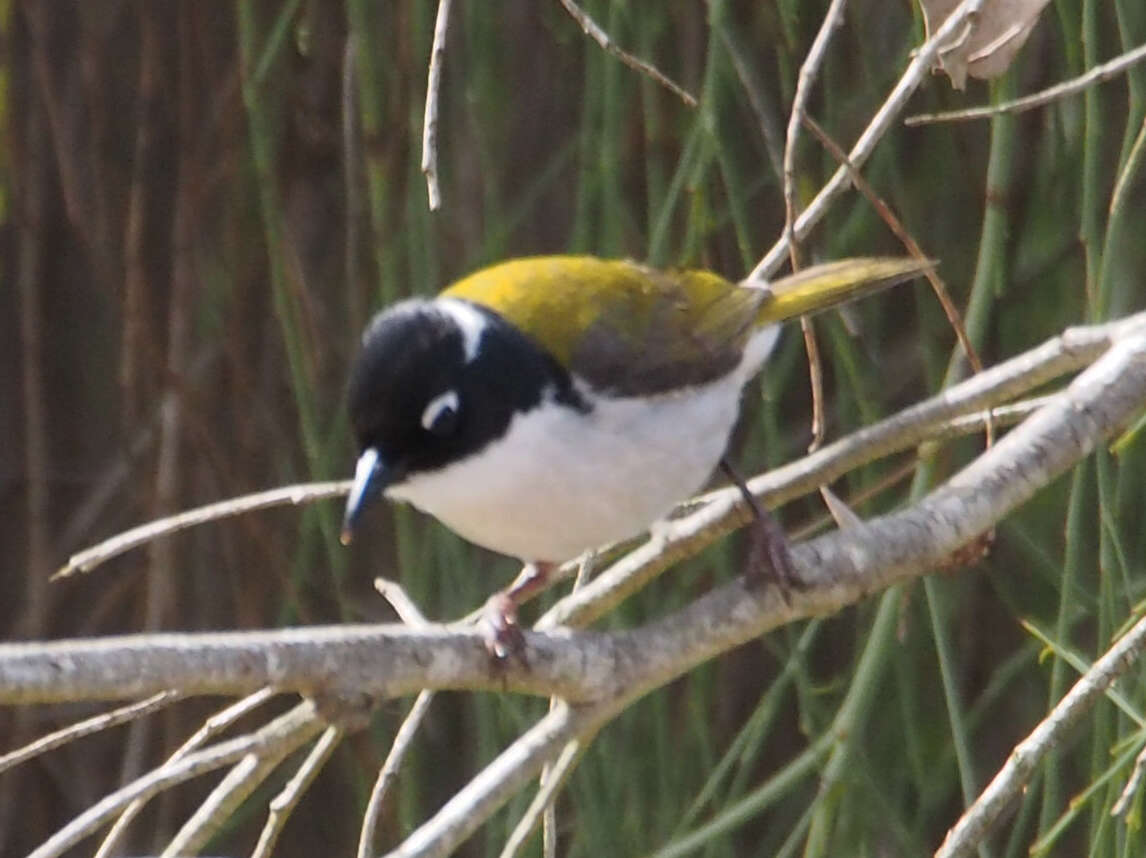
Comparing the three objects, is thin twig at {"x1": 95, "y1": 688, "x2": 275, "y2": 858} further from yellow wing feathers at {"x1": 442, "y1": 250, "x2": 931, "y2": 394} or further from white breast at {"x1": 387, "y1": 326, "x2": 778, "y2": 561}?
yellow wing feathers at {"x1": 442, "y1": 250, "x2": 931, "y2": 394}

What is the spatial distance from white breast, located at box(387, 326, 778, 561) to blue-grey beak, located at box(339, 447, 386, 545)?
0.15ft

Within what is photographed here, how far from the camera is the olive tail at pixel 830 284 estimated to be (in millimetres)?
2307

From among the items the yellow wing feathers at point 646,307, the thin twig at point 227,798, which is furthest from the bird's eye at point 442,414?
the thin twig at point 227,798

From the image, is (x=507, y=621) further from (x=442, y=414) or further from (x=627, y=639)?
(x=442, y=414)

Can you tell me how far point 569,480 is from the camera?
197 cm

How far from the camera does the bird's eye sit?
6.23ft

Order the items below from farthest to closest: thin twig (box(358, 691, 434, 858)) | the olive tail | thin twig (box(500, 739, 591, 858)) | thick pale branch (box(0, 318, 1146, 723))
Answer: the olive tail
thin twig (box(500, 739, 591, 858))
thin twig (box(358, 691, 434, 858))
thick pale branch (box(0, 318, 1146, 723))

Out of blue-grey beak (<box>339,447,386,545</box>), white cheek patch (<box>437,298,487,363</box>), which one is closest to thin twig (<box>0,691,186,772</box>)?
blue-grey beak (<box>339,447,386,545</box>)

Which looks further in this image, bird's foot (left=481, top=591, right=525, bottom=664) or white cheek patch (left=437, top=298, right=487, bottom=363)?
white cheek patch (left=437, top=298, right=487, bottom=363)

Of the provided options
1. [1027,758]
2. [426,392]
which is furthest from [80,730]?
[1027,758]

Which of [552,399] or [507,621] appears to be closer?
[507,621]

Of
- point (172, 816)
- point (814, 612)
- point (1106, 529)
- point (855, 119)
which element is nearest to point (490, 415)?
point (814, 612)

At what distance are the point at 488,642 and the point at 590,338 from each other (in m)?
0.70

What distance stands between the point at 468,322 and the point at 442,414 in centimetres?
16
